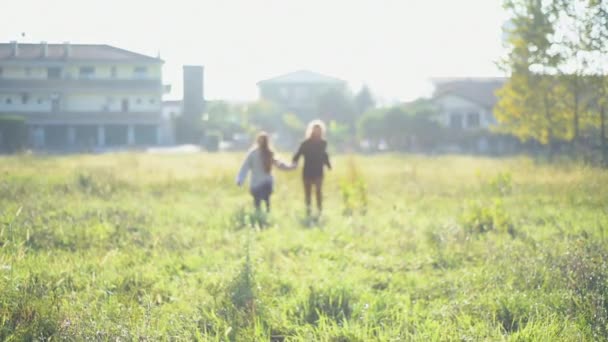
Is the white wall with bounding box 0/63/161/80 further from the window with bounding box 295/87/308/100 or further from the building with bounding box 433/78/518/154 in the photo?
the window with bounding box 295/87/308/100

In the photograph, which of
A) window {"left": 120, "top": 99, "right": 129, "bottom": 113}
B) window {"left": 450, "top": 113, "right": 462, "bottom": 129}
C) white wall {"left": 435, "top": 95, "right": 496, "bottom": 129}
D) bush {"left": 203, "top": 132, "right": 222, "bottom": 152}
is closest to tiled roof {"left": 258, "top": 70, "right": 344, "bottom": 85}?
white wall {"left": 435, "top": 95, "right": 496, "bottom": 129}

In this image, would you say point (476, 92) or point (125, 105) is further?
point (476, 92)

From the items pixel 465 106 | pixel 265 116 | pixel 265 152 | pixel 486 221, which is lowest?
pixel 486 221

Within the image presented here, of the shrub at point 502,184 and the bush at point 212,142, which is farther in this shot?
the bush at point 212,142

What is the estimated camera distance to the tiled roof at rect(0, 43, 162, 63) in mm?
6387

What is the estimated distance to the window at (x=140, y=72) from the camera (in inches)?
298

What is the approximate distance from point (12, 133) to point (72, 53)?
3.99 feet

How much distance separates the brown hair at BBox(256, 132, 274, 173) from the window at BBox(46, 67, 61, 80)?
162 inches

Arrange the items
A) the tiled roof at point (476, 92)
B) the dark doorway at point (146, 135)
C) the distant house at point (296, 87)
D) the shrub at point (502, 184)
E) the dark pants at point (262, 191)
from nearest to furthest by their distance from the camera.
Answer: the dark doorway at point (146, 135), the dark pants at point (262, 191), the shrub at point (502, 184), the tiled roof at point (476, 92), the distant house at point (296, 87)

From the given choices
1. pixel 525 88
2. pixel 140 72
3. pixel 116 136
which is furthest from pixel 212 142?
pixel 140 72

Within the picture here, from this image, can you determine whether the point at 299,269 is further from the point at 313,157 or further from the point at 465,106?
the point at 465,106

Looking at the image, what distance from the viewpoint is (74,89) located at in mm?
7125

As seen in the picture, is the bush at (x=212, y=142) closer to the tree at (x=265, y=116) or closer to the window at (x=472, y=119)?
the tree at (x=265, y=116)

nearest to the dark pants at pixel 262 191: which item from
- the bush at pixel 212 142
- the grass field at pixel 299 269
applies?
the grass field at pixel 299 269
